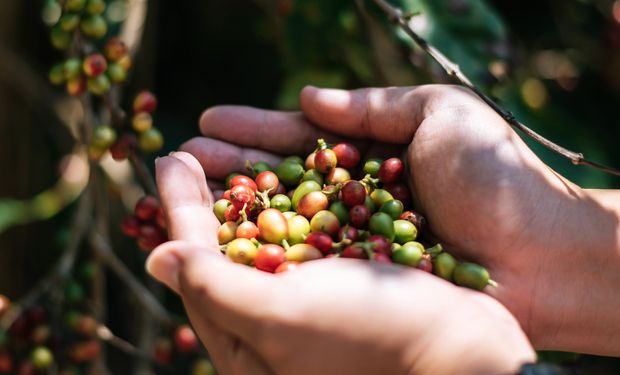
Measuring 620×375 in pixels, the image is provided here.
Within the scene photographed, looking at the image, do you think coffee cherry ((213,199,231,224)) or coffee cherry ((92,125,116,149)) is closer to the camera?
coffee cherry ((213,199,231,224))

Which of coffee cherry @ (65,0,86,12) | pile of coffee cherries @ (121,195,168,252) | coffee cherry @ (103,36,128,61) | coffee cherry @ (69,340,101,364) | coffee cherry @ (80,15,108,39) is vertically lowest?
coffee cherry @ (69,340,101,364)

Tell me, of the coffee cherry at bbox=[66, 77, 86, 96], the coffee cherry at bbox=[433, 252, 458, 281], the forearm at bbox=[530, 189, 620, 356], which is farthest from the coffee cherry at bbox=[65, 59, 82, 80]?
the forearm at bbox=[530, 189, 620, 356]

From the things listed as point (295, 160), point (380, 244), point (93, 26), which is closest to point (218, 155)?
point (295, 160)

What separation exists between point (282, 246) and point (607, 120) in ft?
6.75

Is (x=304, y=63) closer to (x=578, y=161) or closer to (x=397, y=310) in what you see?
(x=578, y=161)

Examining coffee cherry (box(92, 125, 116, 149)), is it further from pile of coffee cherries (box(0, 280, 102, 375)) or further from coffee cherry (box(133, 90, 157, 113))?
pile of coffee cherries (box(0, 280, 102, 375))

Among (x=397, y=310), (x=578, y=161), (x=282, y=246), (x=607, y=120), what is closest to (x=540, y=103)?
(x=607, y=120)

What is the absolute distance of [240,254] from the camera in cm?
→ 171

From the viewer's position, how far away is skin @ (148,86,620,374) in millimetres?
1377

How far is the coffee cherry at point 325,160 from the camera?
6.56ft

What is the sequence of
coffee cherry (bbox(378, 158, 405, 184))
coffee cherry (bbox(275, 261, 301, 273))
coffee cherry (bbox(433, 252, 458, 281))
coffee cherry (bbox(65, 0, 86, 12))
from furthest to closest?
coffee cherry (bbox(65, 0, 86, 12)) < coffee cherry (bbox(378, 158, 405, 184)) < coffee cherry (bbox(433, 252, 458, 281)) < coffee cherry (bbox(275, 261, 301, 273))

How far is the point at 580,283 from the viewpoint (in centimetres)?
187

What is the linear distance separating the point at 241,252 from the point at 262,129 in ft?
1.96

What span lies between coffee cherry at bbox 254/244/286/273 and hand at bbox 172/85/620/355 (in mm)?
490
